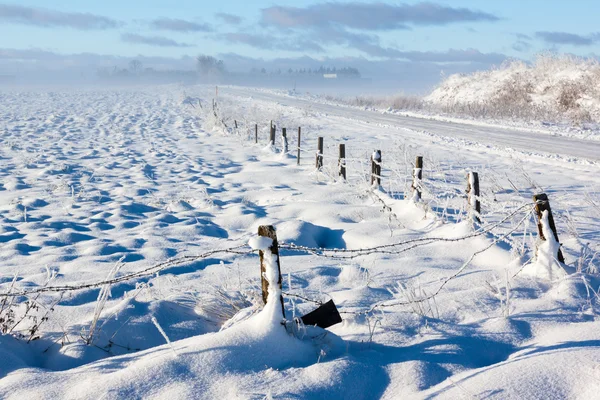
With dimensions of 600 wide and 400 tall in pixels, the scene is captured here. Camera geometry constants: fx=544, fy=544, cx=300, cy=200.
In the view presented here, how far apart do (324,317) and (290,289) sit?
86cm

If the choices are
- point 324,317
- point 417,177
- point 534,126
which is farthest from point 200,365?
point 534,126

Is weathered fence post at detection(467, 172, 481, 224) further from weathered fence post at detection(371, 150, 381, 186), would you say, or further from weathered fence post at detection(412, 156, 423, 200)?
weathered fence post at detection(371, 150, 381, 186)

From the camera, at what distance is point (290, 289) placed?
4.46 metres

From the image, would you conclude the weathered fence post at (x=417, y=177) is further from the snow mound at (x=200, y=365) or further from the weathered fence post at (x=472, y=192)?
the snow mound at (x=200, y=365)

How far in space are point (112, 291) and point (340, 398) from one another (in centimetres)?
278

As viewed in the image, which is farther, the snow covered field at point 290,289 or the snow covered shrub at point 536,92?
the snow covered shrub at point 536,92

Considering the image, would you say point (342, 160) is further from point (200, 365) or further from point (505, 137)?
point (505, 137)

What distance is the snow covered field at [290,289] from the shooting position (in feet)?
9.80

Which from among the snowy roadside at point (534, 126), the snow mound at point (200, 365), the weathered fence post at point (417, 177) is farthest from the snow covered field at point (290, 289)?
the snowy roadside at point (534, 126)

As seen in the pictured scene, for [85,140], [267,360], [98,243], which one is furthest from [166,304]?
[85,140]

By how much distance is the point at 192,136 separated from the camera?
18188 mm

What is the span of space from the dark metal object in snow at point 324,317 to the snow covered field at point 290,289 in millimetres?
150

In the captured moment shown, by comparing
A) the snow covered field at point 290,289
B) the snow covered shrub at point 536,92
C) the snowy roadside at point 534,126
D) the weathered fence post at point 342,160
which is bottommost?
the snow covered field at point 290,289

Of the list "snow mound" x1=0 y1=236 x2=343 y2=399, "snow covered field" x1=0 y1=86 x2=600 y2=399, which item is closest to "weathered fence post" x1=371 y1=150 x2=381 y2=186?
"snow covered field" x1=0 y1=86 x2=600 y2=399
